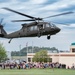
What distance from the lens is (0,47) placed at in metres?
160

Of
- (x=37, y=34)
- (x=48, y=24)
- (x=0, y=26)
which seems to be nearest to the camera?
(x=37, y=34)

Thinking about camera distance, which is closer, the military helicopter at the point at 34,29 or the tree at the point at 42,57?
the military helicopter at the point at 34,29

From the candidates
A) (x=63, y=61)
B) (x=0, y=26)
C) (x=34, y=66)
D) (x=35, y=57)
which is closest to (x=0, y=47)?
(x=35, y=57)

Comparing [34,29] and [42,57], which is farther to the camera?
[42,57]

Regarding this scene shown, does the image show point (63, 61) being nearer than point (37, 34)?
No

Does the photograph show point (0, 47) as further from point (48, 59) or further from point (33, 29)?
point (33, 29)

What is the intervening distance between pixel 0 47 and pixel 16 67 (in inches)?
3253

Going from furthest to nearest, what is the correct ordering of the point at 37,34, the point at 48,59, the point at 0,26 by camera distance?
the point at 48,59 < the point at 0,26 < the point at 37,34

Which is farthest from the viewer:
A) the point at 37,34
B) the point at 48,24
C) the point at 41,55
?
the point at 41,55

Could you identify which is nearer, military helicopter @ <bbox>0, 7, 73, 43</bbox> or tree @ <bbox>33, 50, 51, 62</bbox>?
military helicopter @ <bbox>0, 7, 73, 43</bbox>

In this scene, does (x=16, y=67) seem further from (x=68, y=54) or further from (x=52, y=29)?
(x=68, y=54)

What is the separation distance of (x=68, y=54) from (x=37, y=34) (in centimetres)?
10186

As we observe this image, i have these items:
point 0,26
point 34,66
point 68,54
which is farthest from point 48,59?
point 0,26

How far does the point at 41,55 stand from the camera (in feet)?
551
